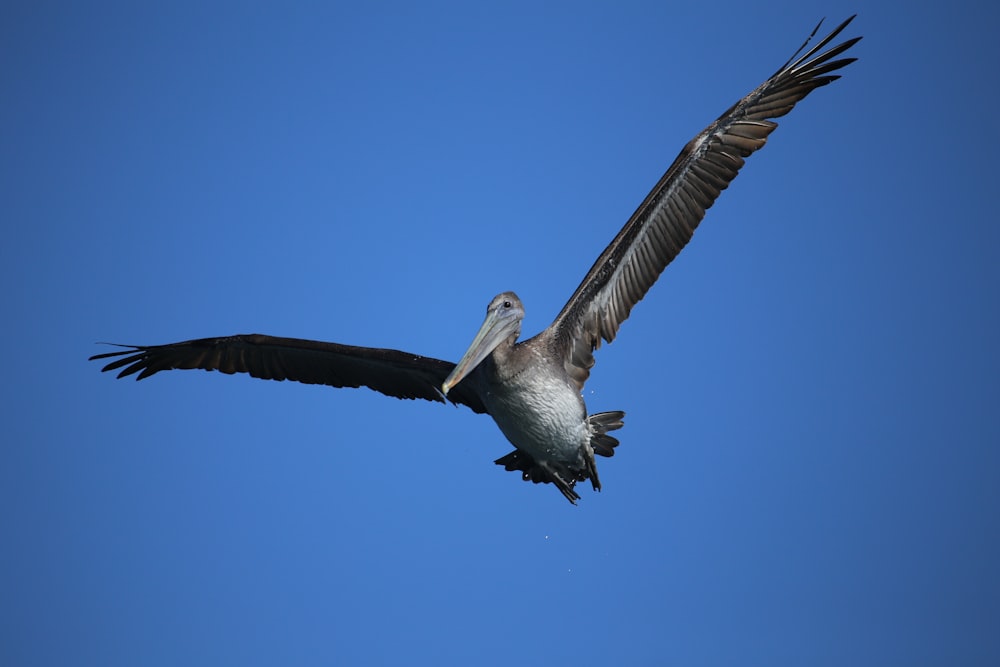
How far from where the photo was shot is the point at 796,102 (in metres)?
9.01

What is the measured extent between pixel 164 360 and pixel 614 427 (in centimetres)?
462

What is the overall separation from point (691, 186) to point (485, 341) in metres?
2.24

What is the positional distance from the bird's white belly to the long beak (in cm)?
29

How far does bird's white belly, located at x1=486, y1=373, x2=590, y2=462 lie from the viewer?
857cm

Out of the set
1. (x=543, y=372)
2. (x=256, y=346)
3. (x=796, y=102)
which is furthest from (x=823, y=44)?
(x=256, y=346)

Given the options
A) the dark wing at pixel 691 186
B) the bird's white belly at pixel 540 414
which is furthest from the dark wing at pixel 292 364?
the dark wing at pixel 691 186

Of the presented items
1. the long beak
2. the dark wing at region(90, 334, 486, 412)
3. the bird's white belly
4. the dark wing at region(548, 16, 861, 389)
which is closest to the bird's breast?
the bird's white belly

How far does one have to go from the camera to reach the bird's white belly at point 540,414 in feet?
28.1

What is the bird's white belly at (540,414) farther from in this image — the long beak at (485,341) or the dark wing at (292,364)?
the dark wing at (292,364)

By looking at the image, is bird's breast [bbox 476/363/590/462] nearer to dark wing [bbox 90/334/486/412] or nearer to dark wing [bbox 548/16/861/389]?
dark wing [bbox 548/16/861/389]

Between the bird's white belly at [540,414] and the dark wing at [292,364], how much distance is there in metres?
1.08

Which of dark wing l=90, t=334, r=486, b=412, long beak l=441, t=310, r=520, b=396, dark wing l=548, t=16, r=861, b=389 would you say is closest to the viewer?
long beak l=441, t=310, r=520, b=396

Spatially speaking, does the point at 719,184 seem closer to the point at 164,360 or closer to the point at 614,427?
the point at 614,427

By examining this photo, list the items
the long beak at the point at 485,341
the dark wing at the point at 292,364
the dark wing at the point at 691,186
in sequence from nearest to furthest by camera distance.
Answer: the long beak at the point at 485,341 → the dark wing at the point at 691,186 → the dark wing at the point at 292,364
